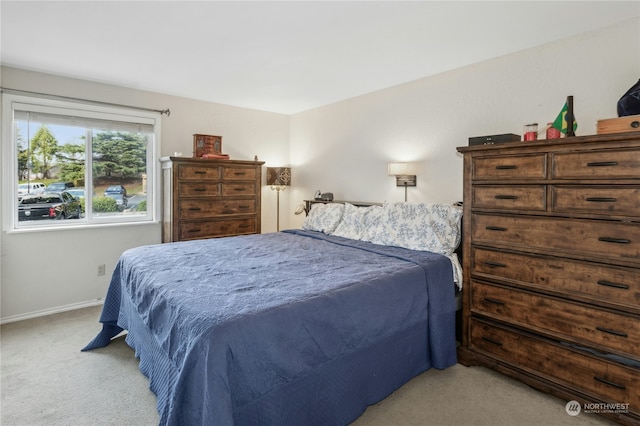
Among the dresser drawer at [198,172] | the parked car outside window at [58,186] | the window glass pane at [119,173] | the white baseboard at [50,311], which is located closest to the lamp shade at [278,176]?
the dresser drawer at [198,172]

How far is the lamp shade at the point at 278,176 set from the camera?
489cm

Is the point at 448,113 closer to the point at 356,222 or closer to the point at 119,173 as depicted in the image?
the point at 356,222

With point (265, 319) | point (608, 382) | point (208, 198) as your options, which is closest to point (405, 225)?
point (608, 382)

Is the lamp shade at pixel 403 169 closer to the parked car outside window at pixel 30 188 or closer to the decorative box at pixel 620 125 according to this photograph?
the decorative box at pixel 620 125

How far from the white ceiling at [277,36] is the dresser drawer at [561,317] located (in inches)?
72.9

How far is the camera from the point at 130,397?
6.81 ft

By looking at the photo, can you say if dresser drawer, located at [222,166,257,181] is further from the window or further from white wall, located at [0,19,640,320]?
the window

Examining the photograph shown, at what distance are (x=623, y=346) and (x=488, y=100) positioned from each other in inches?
82.3

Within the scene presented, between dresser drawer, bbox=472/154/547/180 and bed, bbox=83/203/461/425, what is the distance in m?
0.47

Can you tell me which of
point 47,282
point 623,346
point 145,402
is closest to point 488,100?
point 623,346

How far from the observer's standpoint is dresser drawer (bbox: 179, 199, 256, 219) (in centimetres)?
389

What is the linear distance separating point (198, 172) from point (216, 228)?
707 mm

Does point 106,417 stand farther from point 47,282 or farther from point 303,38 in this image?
point 303,38

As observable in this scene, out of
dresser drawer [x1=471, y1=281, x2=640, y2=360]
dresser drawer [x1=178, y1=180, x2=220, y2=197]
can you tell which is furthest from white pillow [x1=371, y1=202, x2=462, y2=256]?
dresser drawer [x1=178, y1=180, x2=220, y2=197]
